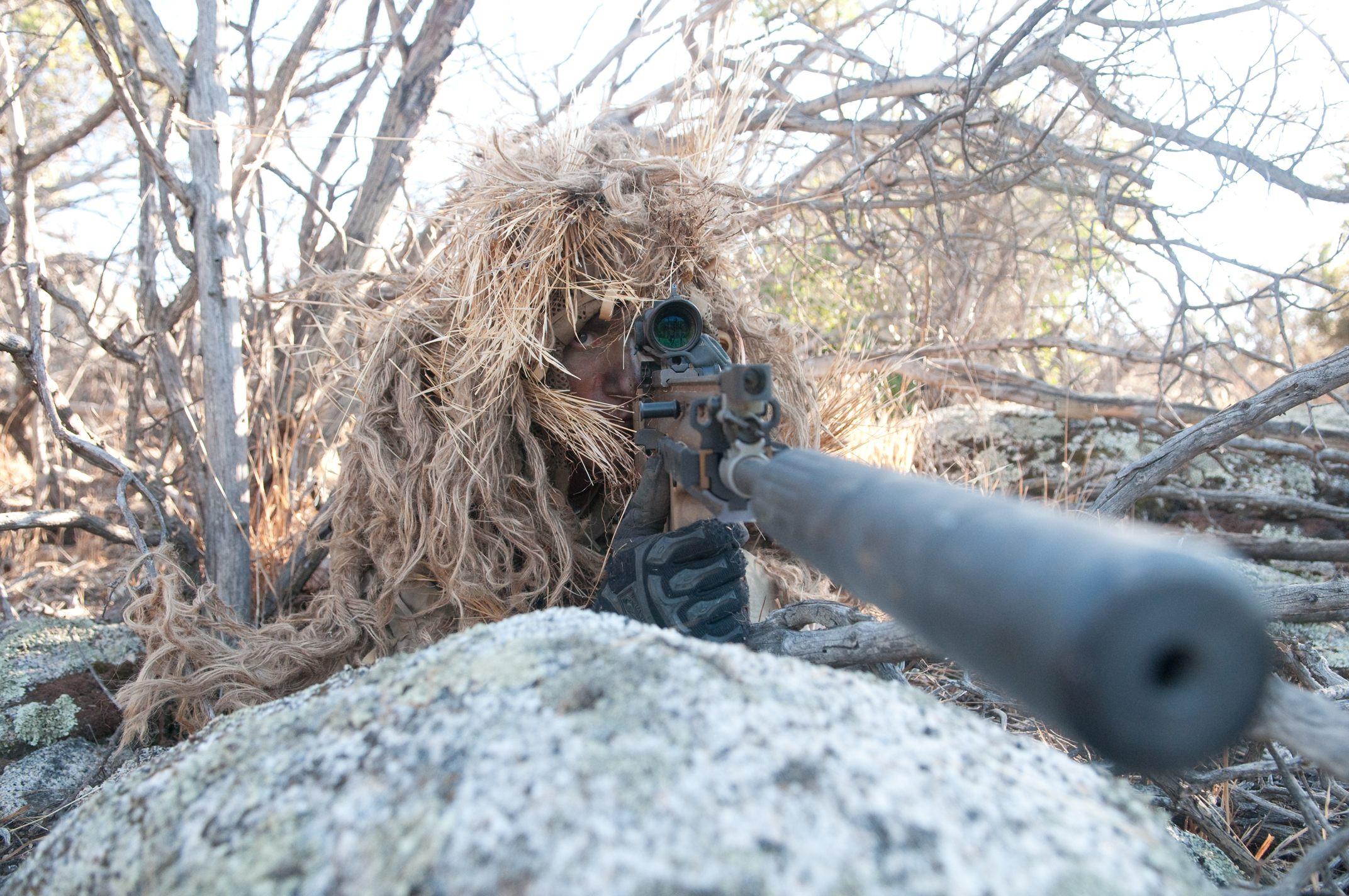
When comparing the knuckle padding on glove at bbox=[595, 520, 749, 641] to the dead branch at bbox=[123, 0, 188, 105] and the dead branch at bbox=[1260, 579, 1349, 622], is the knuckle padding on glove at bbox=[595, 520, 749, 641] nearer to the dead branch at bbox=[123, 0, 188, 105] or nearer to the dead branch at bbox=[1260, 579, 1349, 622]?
the dead branch at bbox=[1260, 579, 1349, 622]

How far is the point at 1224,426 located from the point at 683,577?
54.1 inches

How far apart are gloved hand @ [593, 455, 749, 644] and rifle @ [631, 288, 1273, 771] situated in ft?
2.89

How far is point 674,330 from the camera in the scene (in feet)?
6.56

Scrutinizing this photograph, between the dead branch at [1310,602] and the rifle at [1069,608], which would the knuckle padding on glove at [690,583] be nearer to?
the rifle at [1069,608]

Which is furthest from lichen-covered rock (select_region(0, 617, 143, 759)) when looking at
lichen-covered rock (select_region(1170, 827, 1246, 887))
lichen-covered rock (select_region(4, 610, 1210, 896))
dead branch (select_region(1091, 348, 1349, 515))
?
dead branch (select_region(1091, 348, 1349, 515))

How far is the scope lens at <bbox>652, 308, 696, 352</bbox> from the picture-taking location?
1982 mm

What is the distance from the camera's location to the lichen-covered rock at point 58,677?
2.16m

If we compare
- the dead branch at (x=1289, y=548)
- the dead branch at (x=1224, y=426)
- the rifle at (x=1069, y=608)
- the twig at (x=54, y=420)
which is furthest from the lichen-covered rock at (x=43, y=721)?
the dead branch at (x=1289, y=548)

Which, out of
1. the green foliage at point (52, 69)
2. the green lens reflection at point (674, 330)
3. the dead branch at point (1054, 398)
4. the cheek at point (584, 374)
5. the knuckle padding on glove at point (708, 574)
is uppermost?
the green foliage at point (52, 69)

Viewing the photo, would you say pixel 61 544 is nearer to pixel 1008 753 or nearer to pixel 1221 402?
pixel 1008 753

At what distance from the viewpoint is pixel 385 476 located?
2.24 meters

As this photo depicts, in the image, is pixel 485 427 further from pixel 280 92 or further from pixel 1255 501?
pixel 1255 501

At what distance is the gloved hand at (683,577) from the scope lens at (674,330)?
0.27 meters

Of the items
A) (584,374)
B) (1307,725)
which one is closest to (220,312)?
(584,374)
